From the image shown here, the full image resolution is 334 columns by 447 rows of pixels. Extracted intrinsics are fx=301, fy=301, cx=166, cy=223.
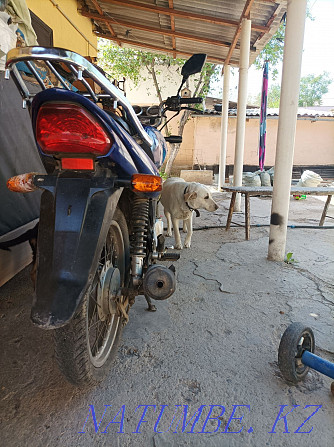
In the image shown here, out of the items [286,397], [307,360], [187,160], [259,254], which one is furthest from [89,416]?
[187,160]

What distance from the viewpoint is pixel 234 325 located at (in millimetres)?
2084

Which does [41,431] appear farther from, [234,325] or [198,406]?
[234,325]

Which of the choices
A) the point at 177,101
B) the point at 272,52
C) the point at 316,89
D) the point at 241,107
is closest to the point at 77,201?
the point at 177,101

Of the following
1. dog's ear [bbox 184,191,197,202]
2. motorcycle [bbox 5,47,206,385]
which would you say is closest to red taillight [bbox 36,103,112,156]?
motorcycle [bbox 5,47,206,385]

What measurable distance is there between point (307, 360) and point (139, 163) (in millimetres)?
1312

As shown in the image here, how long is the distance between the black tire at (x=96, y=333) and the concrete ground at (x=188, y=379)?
5.7 inches

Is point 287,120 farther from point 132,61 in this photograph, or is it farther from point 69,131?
point 132,61

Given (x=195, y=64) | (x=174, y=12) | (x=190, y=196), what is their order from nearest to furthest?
(x=195, y=64) → (x=190, y=196) → (x=174, y=12)

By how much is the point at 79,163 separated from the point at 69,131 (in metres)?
0.15

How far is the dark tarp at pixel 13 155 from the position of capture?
254cm

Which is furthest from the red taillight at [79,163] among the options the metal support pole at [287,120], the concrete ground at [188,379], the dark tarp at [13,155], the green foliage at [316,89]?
the green foliage at [316,89]

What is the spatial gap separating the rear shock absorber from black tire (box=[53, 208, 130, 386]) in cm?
8

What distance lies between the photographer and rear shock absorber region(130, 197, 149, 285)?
166cm

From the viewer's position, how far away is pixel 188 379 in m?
1.57
